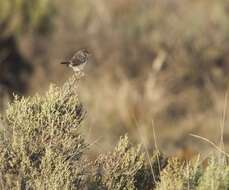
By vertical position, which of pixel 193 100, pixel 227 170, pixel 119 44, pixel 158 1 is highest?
pixel 158 1

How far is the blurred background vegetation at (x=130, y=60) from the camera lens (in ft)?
54.5

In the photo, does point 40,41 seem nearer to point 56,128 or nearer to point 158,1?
point 158,1

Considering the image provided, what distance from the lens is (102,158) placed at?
6.50 metres

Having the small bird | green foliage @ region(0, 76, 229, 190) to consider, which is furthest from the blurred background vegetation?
green foliage @ region(0, 76, 229, 190)

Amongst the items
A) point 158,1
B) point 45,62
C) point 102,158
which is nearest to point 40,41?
point 45,62

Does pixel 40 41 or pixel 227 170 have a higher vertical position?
pixel 40 41

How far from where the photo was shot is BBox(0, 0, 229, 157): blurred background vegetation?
54.5 feet

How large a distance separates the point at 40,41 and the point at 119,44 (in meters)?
1.62

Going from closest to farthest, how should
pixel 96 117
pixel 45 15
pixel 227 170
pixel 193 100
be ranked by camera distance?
1. pixel 227 170
2. pixel 96 117
3. pixel 193 100
4. pixel 45 15

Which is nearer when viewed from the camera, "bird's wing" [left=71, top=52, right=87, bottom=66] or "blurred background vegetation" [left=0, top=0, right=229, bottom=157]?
"bird's wing" [left=71, top=52, right=87, bottom=66]

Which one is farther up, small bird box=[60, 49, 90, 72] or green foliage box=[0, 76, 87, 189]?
small bird box=[60, 49, 90, 72]

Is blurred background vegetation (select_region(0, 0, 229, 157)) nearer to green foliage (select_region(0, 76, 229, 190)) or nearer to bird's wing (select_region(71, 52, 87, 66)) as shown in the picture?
bird's wing (select_region(71, 52, 87, 66))

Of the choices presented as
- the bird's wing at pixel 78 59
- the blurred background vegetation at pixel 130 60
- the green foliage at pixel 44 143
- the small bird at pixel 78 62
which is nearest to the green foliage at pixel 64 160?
the green foliage at pixel 44 143

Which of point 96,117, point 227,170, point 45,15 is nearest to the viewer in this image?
point 227,170
